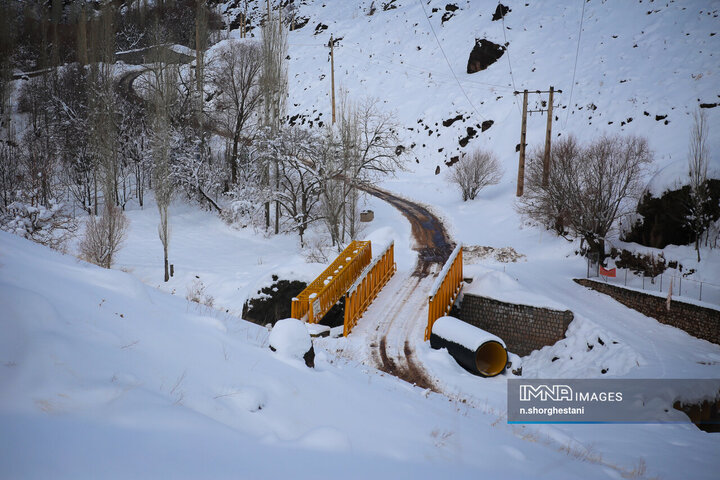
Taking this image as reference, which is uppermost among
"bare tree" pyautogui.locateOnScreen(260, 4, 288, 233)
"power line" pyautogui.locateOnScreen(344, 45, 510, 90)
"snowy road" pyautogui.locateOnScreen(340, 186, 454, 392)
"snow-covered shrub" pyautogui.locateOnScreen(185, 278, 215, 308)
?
"power line" pyautogui.locateOnScreen(344, 45, 510, 90)

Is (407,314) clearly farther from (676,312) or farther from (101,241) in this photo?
(101,241)

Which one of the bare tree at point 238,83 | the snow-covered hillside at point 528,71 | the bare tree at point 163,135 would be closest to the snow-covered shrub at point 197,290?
the bare tree at point 163,135

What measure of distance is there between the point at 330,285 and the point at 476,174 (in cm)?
2059

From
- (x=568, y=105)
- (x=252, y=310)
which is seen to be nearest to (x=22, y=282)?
(x=252, y=310)

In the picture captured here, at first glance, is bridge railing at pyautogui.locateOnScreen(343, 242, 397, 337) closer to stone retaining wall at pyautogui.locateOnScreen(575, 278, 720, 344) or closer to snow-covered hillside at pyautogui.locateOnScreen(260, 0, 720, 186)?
stone retaining wall at pyautogui.locateOnScreen(575, 278, 720, 344)

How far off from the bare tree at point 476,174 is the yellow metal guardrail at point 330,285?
1649 cm

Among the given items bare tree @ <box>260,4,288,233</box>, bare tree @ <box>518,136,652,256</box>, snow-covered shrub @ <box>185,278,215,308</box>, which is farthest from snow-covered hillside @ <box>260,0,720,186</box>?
snow-covered shrub @ <box>185,278,215,308</box>

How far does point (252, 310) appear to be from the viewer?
16.6m

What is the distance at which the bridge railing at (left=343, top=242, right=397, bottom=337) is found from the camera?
1399 centimetres

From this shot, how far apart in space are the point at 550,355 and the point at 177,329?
43.9 feet

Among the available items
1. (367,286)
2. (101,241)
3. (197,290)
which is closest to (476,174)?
(367,286)

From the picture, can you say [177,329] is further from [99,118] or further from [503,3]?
[503,3]

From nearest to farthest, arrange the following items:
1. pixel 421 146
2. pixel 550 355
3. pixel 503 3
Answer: pixel 550 355 → pixel 421 146 → pixel 503 3

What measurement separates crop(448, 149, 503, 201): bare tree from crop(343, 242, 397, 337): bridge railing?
15.5 m
